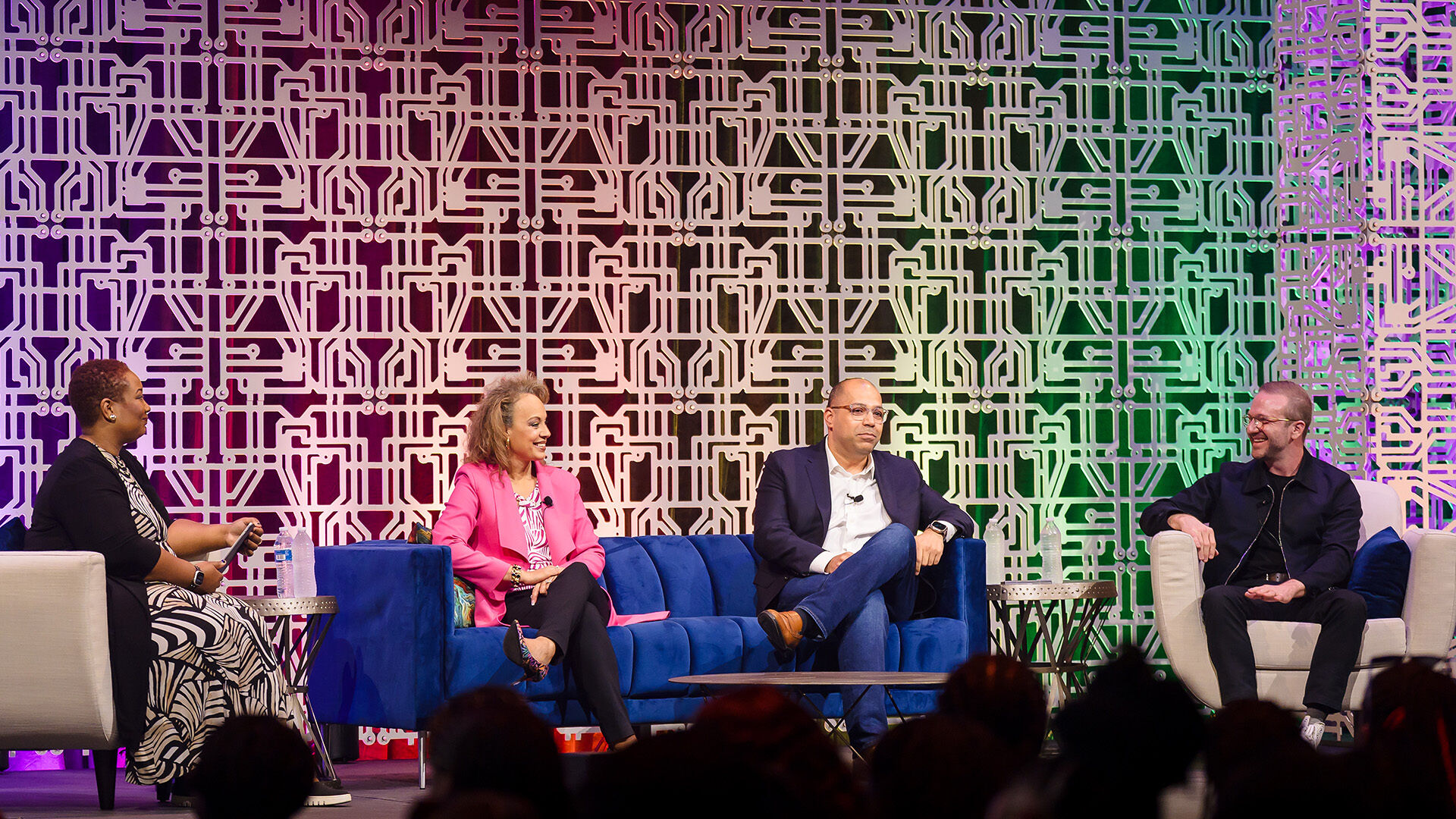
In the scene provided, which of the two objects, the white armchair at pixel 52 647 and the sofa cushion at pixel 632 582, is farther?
the sofa cushion at pixel 632 582

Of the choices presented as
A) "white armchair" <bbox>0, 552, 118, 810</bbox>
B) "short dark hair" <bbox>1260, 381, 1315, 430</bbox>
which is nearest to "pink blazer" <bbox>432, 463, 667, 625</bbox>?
"white armchair" <bbox>0, 552, 118, 810</bbox>

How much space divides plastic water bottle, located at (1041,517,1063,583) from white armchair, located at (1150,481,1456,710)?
803 millimetres

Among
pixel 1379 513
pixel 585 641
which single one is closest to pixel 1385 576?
pixel 1379 513

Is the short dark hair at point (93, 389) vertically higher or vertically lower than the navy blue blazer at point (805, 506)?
higher

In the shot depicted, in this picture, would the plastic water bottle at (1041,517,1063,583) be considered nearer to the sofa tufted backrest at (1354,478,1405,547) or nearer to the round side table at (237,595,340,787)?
the sofa tufted backrest at (1354,478,1405,547)

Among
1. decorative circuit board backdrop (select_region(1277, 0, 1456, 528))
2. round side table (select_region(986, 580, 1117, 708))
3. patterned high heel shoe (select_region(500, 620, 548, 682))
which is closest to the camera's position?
patterned high heel shoe (select_region(500, 620, 548, 682))

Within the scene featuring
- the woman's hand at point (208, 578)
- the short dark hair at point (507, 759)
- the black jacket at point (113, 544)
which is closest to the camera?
the short dark hair at point (507, 759)

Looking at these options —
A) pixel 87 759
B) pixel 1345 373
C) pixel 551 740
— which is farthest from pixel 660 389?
pixel 551 740

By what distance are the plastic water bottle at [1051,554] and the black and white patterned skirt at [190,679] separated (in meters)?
3.06

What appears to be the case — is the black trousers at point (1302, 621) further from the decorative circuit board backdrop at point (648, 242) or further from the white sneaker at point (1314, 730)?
the decorative circuit board backdrop at point (648, 242)

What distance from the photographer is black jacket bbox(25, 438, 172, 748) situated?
391 cm

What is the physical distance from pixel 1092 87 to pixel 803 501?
2357 millimetres

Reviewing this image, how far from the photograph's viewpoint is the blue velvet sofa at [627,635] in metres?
4.50

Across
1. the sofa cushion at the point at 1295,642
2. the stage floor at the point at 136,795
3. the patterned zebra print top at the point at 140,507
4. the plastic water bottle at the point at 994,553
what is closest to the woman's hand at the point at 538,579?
the stage floor at the point at 136,795
